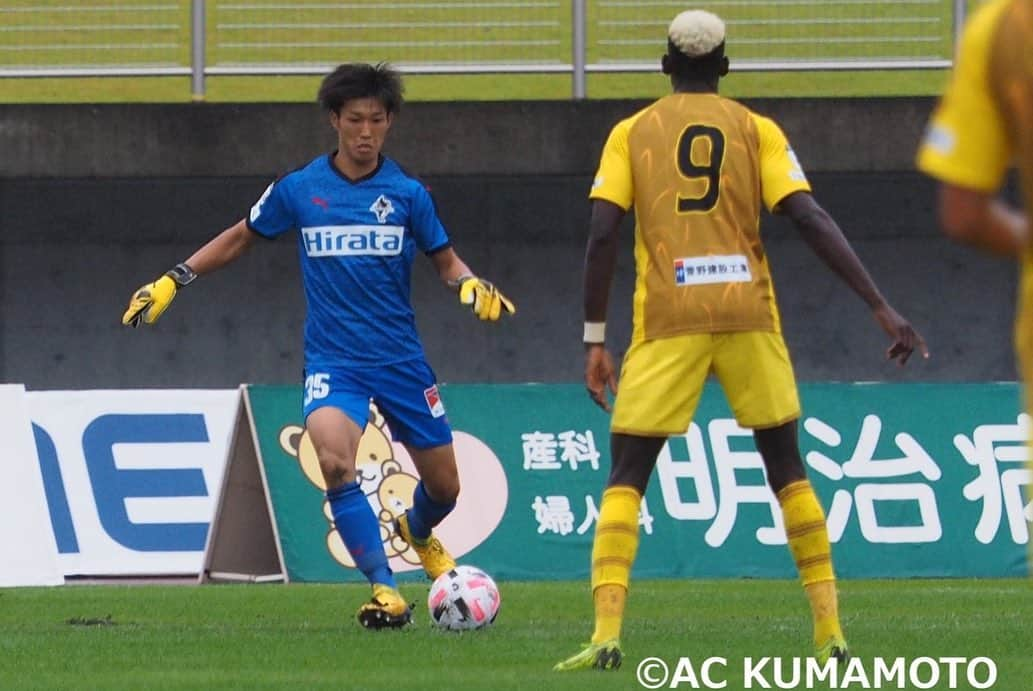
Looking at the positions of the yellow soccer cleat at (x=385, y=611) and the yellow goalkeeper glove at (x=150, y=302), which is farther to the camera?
the yellow goalkeeper glove at (x=150, y=302)

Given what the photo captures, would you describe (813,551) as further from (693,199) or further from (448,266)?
(448,266)

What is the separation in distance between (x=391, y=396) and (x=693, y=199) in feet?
8.57

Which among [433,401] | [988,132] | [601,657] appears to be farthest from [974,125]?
[433,401]

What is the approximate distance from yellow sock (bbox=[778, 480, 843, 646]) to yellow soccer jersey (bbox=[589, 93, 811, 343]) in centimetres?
59

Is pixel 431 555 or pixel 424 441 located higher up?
pixel 424 441

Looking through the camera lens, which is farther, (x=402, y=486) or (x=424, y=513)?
(x=402, y=486)

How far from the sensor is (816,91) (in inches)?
796

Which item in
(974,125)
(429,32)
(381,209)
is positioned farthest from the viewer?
(429,32)

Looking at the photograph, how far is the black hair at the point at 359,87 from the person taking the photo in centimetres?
959

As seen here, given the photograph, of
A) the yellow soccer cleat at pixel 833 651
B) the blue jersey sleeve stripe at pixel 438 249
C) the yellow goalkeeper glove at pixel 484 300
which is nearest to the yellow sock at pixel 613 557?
the yellow soccer cleat at pixel 833 651

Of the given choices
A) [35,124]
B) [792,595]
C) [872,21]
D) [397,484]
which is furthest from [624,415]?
[872,21]

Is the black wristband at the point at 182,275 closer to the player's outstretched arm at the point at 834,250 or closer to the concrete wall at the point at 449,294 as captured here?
the player's outstretched arm at the point at 834,250

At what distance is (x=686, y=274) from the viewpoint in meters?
7.51

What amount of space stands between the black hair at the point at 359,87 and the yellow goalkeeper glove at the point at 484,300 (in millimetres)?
882
